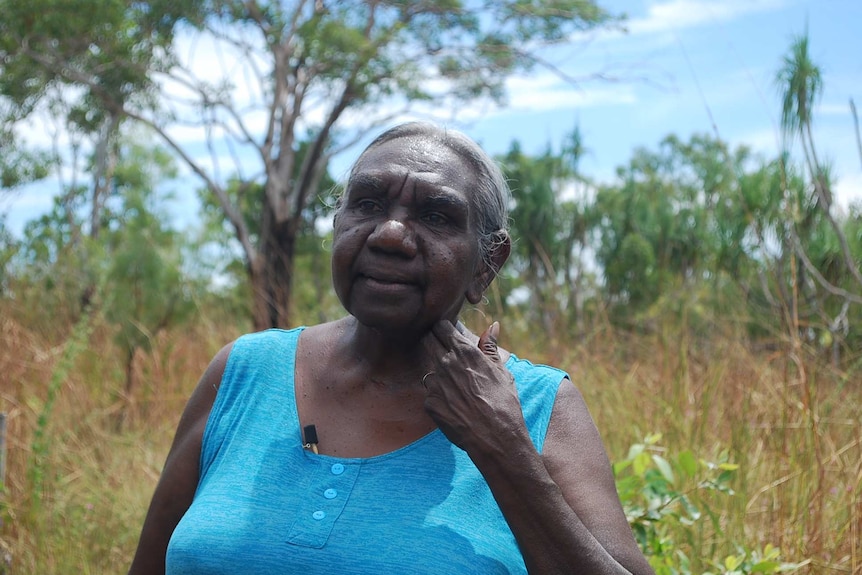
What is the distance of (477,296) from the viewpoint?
6.46 ft

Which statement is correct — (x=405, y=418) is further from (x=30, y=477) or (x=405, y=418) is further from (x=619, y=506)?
(x=30, y=477)

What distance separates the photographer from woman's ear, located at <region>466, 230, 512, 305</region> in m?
1.96

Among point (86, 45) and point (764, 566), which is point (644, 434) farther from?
point (86, 45)

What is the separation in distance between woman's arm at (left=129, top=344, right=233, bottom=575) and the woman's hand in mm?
547

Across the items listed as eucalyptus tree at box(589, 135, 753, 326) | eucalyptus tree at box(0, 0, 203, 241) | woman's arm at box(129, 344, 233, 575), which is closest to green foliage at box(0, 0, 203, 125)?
eucalyptus tree at box(0, 0, 203, 241)

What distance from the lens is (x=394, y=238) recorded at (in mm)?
1762

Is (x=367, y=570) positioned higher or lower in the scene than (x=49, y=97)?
lower

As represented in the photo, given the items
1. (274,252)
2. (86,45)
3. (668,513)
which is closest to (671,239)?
(274,252)

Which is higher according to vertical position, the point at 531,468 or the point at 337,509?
the point at 531,468

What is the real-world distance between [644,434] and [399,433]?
7.64ft

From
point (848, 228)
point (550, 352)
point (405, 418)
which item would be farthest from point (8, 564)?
point (848, 228)

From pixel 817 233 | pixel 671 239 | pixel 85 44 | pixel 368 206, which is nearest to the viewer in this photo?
pixel 368 206

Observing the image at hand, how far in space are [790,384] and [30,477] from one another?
3396 millimetres

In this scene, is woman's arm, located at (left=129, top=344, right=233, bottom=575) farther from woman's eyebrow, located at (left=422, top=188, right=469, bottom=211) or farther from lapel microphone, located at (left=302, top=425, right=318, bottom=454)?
woman's eyebrow, located at (left=422, top=188, right=469, bottom=211)
